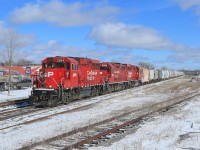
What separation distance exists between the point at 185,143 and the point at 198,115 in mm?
7592

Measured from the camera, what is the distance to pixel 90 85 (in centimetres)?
2950

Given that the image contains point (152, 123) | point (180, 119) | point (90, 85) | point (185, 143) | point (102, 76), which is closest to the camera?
point (185, 143)

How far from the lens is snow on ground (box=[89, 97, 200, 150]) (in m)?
10.1

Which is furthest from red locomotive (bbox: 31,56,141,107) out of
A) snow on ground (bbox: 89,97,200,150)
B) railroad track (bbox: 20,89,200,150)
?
snow on ground (bbox: 89,97,200,150)

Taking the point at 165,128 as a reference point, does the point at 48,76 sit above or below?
above

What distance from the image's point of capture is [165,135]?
1184 centimetres

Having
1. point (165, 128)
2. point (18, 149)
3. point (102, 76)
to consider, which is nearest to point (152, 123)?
point (165, 128)

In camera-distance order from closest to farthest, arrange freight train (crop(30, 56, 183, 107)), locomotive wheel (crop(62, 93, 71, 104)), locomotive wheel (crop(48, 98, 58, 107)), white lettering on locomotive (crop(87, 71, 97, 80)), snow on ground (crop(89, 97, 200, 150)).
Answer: snow on ground (crop(89, 97, 200, 150)) < locomotive wheel (crop(48, 98, 58, 107)) < freight train (crop(30, 56, 183, 107)) < locomotive wheel (crop(62, 93, 71, 104)) < white lettering on locomotive (crop(87, 71, 97, 80))

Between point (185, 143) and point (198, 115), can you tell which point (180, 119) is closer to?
point (198, 115)

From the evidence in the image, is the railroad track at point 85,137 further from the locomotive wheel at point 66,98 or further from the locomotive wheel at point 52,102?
the locomotive wheel at point 66,98

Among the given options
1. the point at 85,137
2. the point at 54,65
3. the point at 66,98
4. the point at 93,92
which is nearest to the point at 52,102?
the point at 66,98

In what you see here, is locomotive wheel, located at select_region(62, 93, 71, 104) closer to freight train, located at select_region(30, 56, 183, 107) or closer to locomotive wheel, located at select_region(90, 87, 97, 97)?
freight train, located at select_region(30, 56, 183, 107)

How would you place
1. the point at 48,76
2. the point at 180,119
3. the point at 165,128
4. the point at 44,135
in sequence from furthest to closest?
1. the point at 48,76
2. the point at 180,119
3. the point at 165,128
4. the point at 44,135

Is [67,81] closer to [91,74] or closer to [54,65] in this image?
[54,65]
